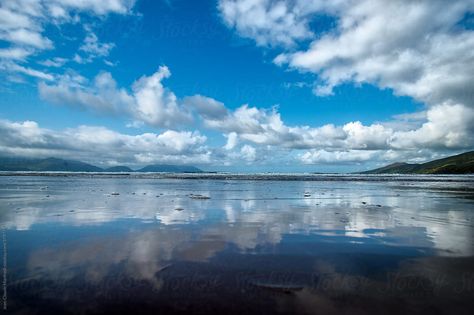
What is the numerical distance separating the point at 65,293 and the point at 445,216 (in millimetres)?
23230

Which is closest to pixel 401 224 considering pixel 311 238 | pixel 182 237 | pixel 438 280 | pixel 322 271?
pixel 311 238

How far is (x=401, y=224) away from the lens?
1772 centimetres

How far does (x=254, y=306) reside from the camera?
7.00 meters

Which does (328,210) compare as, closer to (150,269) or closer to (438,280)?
(438,280)

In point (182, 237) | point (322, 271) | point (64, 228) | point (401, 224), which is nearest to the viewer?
point (322, 271)

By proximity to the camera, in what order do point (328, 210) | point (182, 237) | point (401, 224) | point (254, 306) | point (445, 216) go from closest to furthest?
1. point (254, 306)
2. point (182, 237)
3. point (401, 224)
4. point (445, 216)
5. point (328, 210)

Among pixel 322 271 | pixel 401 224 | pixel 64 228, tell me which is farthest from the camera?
pixel 401 224

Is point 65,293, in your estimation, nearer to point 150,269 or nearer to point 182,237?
point 150,269

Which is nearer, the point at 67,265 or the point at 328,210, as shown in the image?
the point at 67,265

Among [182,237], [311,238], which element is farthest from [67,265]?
[311,238]

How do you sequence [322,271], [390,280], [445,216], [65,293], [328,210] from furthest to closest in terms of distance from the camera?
[328,210], [445,216], [322,271], [390,280], [65,293]

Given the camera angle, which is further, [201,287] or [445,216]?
[445,216]

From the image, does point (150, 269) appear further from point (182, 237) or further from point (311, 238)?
point (311, 238)

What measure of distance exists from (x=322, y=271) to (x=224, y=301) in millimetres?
3886
